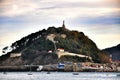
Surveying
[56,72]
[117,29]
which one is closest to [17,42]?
[117,29]

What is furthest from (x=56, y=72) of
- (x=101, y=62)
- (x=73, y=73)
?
(x=101, y=62)

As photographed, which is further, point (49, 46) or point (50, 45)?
point (49, 46)

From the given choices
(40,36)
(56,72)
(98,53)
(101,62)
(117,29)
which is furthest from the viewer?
(56,72)

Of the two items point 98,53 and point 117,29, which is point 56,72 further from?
point 117,29

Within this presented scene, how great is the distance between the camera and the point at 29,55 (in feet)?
57.2

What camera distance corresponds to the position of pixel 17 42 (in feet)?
49.1

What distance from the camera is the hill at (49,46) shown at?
51.5 ft

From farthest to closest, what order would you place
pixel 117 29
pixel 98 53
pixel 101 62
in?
pixel 101 62
pixel 98 53
pixel 117 29

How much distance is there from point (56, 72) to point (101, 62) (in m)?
5.04

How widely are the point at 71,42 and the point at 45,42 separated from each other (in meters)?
0.72

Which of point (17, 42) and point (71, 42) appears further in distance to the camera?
point (71, 42)

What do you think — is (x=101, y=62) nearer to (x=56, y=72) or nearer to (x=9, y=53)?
(x=9, y=53)

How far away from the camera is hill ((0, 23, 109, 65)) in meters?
15.7

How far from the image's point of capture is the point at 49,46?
17344mm
